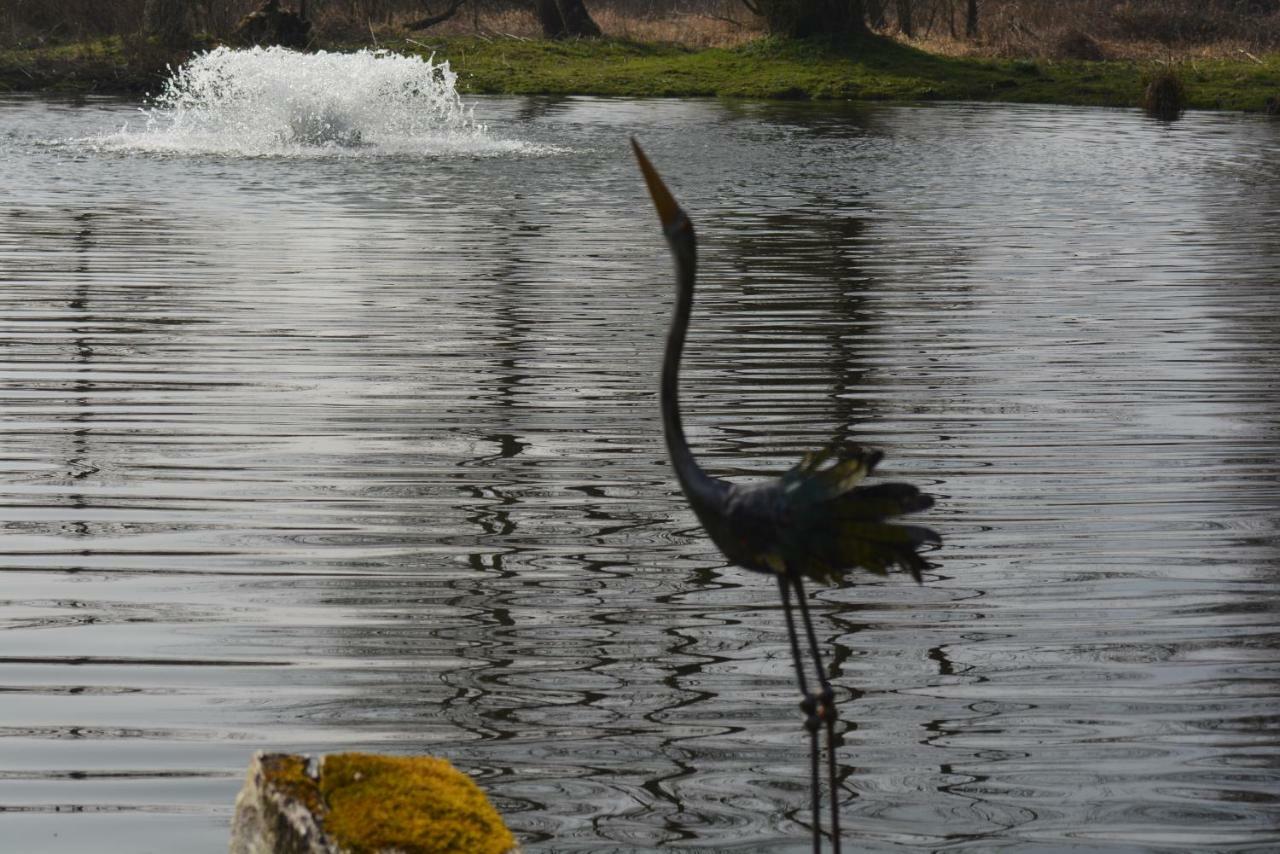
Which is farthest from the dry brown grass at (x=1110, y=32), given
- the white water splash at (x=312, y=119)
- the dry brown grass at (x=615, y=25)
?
the white water splash at (x=312, y=119)

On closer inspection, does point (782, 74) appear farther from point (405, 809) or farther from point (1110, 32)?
point (405, 809)

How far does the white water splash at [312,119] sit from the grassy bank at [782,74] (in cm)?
1090

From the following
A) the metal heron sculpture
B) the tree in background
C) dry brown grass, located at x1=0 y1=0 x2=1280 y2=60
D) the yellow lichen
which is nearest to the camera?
the yellow lichen

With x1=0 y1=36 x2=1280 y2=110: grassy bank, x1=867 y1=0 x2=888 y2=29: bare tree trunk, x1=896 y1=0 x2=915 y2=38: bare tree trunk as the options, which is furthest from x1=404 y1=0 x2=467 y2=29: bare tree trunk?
x1=896 y1=0 x2=915 y2=38: bare tree trunk

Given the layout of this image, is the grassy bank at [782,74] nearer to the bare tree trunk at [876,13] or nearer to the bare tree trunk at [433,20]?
the bare tree trunk at [433,20]

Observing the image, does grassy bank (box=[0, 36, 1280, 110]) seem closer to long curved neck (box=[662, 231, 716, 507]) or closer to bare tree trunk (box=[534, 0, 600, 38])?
bare tree trunk (box=[534, 0, 600, 38])

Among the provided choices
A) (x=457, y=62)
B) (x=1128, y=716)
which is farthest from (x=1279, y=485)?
(x=457, y=62)

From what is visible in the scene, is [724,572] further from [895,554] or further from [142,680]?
[895,554]

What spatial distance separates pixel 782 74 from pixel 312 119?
14878 millimetres

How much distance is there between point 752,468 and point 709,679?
8.93ft

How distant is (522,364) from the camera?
11633mm

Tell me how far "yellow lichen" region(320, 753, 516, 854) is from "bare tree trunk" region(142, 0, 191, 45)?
4008 cm

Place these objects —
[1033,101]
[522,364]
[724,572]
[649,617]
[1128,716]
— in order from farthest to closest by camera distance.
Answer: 1. [1033,101]
2. [522,364]
3. [724,572]
4. [649,617]
5. [1128,716]

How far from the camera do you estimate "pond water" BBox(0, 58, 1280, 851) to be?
18.1ft
